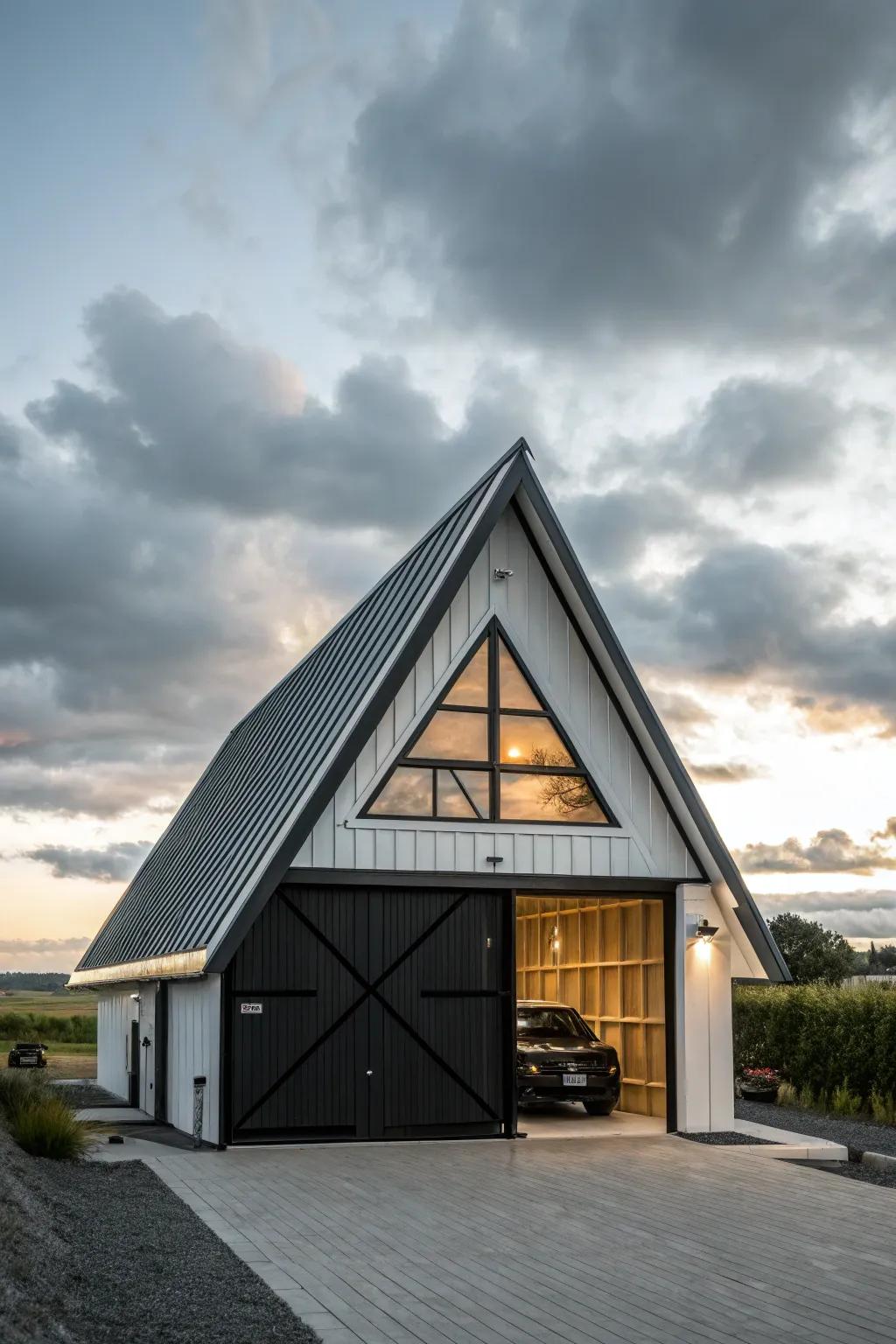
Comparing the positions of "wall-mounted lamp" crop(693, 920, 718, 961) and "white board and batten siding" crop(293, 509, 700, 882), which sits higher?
"white board and batten siding" crop(293, 509, 700, 882)

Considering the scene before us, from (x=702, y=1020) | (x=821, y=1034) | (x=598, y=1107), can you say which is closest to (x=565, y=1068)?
(x=598, y=1107)

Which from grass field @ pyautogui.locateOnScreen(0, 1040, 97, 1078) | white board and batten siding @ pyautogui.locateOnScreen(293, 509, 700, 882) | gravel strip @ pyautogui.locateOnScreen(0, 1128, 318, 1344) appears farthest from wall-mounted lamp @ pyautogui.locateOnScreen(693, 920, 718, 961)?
grass field @ pyautogui.locateOnScreen(0, 1040, 97, 1078)

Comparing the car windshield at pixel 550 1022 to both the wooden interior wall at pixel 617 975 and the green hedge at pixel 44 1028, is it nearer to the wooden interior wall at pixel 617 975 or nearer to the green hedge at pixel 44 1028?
the wooden interior wall at pixel 617 975

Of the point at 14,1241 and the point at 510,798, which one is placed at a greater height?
the point at 510,798

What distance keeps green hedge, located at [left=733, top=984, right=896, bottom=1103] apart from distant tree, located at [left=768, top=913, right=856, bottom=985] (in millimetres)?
28627

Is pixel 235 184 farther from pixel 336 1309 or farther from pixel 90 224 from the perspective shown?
pixel 336 1309

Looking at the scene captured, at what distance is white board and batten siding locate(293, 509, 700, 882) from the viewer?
16250mm

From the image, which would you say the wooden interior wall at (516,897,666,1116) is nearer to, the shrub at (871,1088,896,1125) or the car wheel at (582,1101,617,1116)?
the car wheel at (582,1101,617,1116)

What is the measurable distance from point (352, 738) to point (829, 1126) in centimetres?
867

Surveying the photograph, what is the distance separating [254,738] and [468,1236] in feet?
47.6

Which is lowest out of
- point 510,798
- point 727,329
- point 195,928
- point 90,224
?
point 195,928

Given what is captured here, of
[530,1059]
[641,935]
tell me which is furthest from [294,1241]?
[641,935]

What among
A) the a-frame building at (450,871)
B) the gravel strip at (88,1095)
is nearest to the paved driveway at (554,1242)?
the a-frame building at (450,871)

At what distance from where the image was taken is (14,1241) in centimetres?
825
